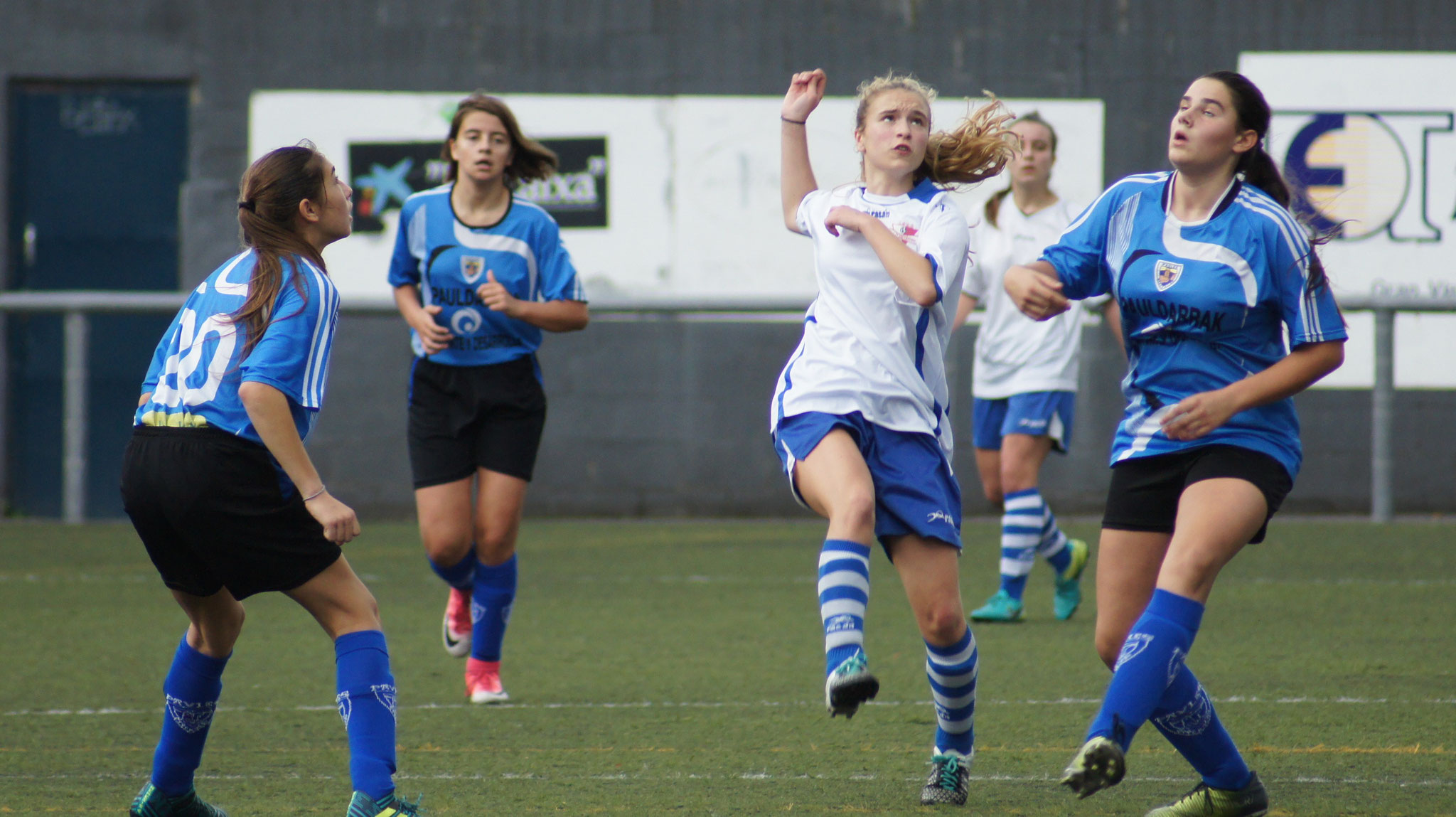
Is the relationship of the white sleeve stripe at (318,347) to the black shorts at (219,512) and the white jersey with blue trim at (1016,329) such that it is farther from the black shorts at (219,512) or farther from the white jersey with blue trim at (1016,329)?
the white jersey with blue trim at (1016,329)

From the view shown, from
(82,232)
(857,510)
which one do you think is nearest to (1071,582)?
(857,510)

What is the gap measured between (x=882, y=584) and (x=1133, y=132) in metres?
4.96

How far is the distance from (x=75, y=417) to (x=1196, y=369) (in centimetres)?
897

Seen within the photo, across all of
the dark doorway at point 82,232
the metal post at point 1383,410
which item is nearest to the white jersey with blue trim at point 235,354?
the dark doorway at point 82,232

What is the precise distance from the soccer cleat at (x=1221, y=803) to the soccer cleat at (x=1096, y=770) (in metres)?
0.61

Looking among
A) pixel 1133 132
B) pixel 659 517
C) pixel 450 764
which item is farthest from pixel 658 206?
pixel 450 764

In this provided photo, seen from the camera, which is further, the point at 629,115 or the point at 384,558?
the point at 629,115

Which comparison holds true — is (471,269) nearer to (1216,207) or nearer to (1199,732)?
(1216,207)

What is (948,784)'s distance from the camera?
3.90 metres

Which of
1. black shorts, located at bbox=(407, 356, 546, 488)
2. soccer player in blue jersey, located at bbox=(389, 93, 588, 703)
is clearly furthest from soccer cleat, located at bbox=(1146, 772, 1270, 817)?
black shorts, located at bbox=(407, 356, 546, 488)

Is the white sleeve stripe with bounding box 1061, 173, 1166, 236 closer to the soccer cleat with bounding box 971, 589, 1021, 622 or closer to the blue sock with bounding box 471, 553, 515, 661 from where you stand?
the blue sock with bounding box 471, 553, 515, 661

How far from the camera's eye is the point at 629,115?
11.9m

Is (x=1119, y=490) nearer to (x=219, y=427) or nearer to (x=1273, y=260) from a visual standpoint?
(x=1273, y=260)

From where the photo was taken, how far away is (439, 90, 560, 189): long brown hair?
223 inches
